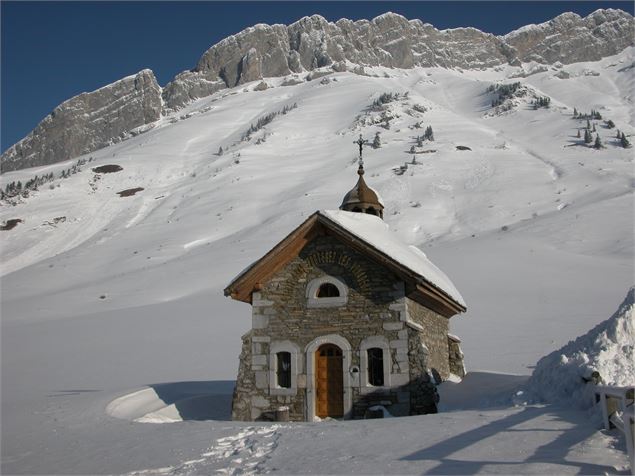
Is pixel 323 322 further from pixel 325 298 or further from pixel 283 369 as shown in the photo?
pixel 283 369

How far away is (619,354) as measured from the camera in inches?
381

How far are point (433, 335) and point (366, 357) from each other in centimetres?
329

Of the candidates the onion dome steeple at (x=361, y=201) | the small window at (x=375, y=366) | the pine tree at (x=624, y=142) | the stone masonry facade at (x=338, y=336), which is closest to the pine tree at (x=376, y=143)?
the pine tree at (x=624, y=142)

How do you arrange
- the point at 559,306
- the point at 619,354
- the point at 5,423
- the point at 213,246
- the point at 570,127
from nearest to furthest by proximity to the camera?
the point at 619,354
the point at 5,423
the point at 559,306
the point at 213,246
the point at 570,127

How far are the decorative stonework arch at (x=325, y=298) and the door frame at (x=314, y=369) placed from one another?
0.81 meters

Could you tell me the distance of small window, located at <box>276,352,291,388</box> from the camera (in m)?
15.5

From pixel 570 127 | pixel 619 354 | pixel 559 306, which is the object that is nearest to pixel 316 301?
pixel 619 354

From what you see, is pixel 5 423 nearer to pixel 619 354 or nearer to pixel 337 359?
pixel 337 359

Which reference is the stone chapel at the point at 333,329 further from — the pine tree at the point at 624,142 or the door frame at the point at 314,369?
the pine tree at the point at 624,142

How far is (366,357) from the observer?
14.9 metres

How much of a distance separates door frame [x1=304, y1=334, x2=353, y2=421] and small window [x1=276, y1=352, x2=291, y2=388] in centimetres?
59

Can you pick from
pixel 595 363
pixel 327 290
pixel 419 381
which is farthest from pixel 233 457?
pixel 327 290

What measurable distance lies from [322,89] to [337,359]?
5634 inches

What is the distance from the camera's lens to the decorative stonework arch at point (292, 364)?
15250 millimetres
